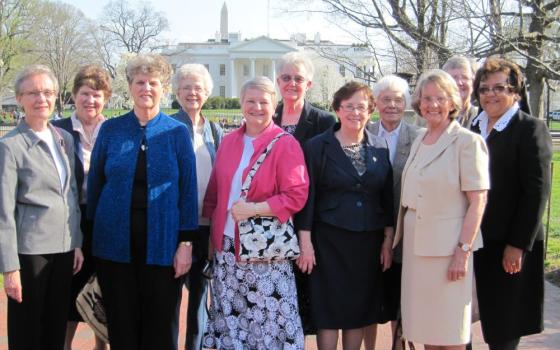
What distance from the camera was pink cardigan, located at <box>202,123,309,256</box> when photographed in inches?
150

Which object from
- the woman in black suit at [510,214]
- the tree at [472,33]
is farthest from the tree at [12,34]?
the woman in black suit at [510,214]

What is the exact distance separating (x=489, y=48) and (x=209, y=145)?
405 cm

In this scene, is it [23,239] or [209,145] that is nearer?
[23,239]

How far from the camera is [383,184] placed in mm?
4055

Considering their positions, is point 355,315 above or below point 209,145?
below

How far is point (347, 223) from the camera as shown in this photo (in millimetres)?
3947

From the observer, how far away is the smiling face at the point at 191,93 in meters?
4.50

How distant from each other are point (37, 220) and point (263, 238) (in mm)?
1455

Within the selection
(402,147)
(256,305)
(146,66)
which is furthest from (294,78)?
(256,305)

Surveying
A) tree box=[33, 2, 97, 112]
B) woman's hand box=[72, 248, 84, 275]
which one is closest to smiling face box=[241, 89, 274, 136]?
woman's hand box=[72, 248, 84, 275]

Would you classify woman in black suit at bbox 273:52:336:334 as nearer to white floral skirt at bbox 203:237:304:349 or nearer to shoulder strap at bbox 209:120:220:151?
shoulder strap at bbox 209:120:220:151

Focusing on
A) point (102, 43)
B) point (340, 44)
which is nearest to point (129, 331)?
point (340, 44)

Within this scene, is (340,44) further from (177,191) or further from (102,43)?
(102,43)

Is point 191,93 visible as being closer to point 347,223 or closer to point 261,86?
point 261,86
